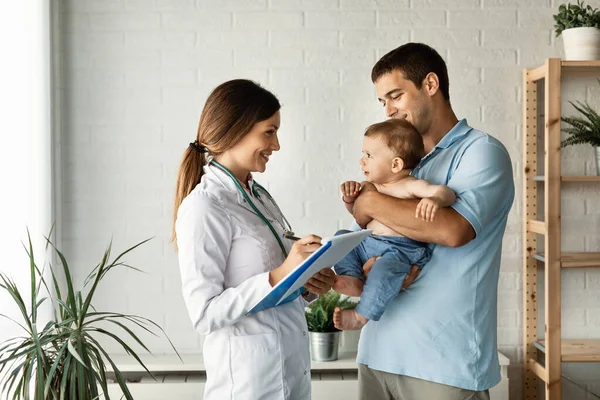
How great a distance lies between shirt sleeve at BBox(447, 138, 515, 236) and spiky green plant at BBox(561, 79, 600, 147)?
5.83ft

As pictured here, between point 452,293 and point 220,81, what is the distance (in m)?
2.07

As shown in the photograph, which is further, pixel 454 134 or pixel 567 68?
pixel 567 68

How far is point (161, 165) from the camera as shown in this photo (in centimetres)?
353

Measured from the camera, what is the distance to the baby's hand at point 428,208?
171 centimetres

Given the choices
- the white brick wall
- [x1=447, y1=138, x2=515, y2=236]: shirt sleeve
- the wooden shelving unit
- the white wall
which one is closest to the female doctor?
[x1=447, y1=138, x2=515, y2=236]: shirt sleeve

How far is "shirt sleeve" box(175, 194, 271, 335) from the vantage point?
1738 millimetres

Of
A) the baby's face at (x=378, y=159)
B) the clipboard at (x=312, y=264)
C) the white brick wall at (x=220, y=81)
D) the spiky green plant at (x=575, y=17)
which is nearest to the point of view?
the clipboard at (x=312, y=264)

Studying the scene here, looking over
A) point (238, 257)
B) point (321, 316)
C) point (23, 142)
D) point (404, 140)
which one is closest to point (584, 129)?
point (321, 316)

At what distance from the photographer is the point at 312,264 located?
157 centimetres

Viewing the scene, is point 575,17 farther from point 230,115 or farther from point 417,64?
point 230,115

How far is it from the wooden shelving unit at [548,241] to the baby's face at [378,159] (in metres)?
1.59

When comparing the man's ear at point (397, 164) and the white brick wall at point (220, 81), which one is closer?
the man's ear at point (397, 164)

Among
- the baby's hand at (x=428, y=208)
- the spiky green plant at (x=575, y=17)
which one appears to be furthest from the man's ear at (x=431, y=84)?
the spiky green plant at (x=575, y=17)

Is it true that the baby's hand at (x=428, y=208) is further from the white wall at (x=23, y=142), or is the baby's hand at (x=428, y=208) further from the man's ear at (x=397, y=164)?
the white wall at (x=23, y=142)
